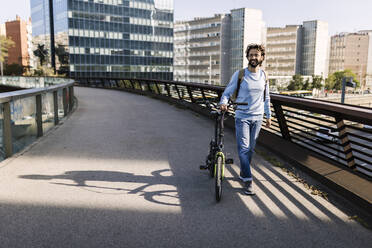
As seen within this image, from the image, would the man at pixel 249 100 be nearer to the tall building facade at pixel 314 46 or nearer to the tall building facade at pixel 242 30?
the tall building facade at pixel 242 30

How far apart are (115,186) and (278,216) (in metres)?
2.23

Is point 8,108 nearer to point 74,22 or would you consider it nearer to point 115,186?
point 115,186

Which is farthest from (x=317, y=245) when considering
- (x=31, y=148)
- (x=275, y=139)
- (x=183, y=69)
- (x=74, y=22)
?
(x=183, y=69)

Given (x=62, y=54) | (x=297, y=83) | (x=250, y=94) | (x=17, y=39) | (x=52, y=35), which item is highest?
(x=17, y=39)

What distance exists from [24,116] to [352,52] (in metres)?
199

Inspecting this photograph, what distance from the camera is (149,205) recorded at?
425cm

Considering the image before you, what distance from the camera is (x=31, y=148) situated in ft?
23.7

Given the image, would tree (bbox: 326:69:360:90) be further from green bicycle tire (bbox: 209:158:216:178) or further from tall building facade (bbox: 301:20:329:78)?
green bicycle tire (bbox: 209:158:216:178)

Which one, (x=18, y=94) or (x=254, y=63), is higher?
(x=254, y=63)

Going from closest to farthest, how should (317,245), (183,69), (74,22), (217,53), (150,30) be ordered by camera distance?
(317,245), (74,22), (150,30), (217,53), (183,69)

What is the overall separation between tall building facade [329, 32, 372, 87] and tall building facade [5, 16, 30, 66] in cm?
14745

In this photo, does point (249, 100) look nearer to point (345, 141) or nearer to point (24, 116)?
point (345, 141)

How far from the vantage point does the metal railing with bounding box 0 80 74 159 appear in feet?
19.8

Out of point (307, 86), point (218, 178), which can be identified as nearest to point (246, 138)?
point (218, 178)
